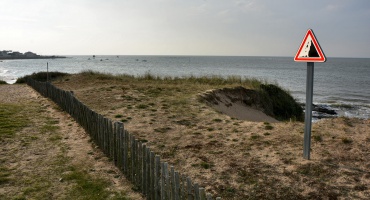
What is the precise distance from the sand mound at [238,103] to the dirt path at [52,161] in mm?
8508

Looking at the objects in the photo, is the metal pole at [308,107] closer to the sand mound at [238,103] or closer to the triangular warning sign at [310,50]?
the triangular warning sign at [310,50]

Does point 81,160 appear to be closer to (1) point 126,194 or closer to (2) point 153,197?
(1) point 126,194

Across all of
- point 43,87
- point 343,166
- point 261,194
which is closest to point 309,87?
point 343,166

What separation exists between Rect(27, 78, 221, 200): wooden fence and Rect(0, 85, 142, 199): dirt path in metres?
0.26

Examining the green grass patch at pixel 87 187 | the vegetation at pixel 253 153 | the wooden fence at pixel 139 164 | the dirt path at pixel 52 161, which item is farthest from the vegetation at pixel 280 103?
the green grass patch at pixel 87 187

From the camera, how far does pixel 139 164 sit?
5.96 meters

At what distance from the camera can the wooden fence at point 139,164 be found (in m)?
4.45

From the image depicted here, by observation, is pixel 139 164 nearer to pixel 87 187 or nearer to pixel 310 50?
pixel 87 187

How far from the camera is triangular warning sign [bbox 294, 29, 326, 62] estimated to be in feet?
20.6

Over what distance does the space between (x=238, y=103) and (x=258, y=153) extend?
11.6 m

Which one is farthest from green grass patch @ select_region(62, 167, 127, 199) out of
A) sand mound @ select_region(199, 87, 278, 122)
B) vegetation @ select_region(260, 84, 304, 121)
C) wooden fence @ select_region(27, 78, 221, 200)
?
vegetation @ select_region(260, 84, 304, 121)

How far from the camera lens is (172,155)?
7.88m

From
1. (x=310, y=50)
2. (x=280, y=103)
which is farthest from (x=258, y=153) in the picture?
(x=280, y=103)

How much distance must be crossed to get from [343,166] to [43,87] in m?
18.9
